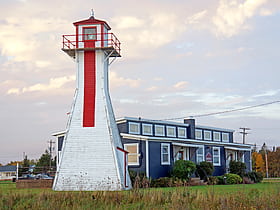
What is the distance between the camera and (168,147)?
3453cm

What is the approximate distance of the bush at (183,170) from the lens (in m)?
33.1

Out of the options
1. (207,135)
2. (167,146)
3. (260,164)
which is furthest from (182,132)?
(260,164)

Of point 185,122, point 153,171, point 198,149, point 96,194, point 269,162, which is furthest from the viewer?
point 269,162

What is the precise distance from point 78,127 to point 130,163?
6589 millimetres

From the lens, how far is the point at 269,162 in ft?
250

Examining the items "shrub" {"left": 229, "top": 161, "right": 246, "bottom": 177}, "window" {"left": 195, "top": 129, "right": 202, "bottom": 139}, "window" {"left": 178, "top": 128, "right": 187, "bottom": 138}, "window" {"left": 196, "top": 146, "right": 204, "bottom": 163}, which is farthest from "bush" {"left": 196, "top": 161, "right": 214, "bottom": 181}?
"window" {"left": 195, "top": 129, "right": 202, "bottom": 139}

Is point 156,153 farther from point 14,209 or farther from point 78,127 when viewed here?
point 14,209

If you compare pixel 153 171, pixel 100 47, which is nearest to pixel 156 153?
pixel 153 171

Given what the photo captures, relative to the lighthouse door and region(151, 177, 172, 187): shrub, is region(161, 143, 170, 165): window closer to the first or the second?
region(151, 177, 172, 187): shrub

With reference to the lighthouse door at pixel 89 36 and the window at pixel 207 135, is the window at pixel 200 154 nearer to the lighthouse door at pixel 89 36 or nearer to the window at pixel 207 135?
the window at pixel 207 135

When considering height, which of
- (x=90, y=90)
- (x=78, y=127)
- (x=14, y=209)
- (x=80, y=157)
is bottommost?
(x=14, y=209)

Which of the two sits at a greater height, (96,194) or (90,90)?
(90,90)

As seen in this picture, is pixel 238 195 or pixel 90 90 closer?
pixel 238 195

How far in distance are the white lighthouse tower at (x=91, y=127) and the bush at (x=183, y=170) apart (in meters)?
5.51
